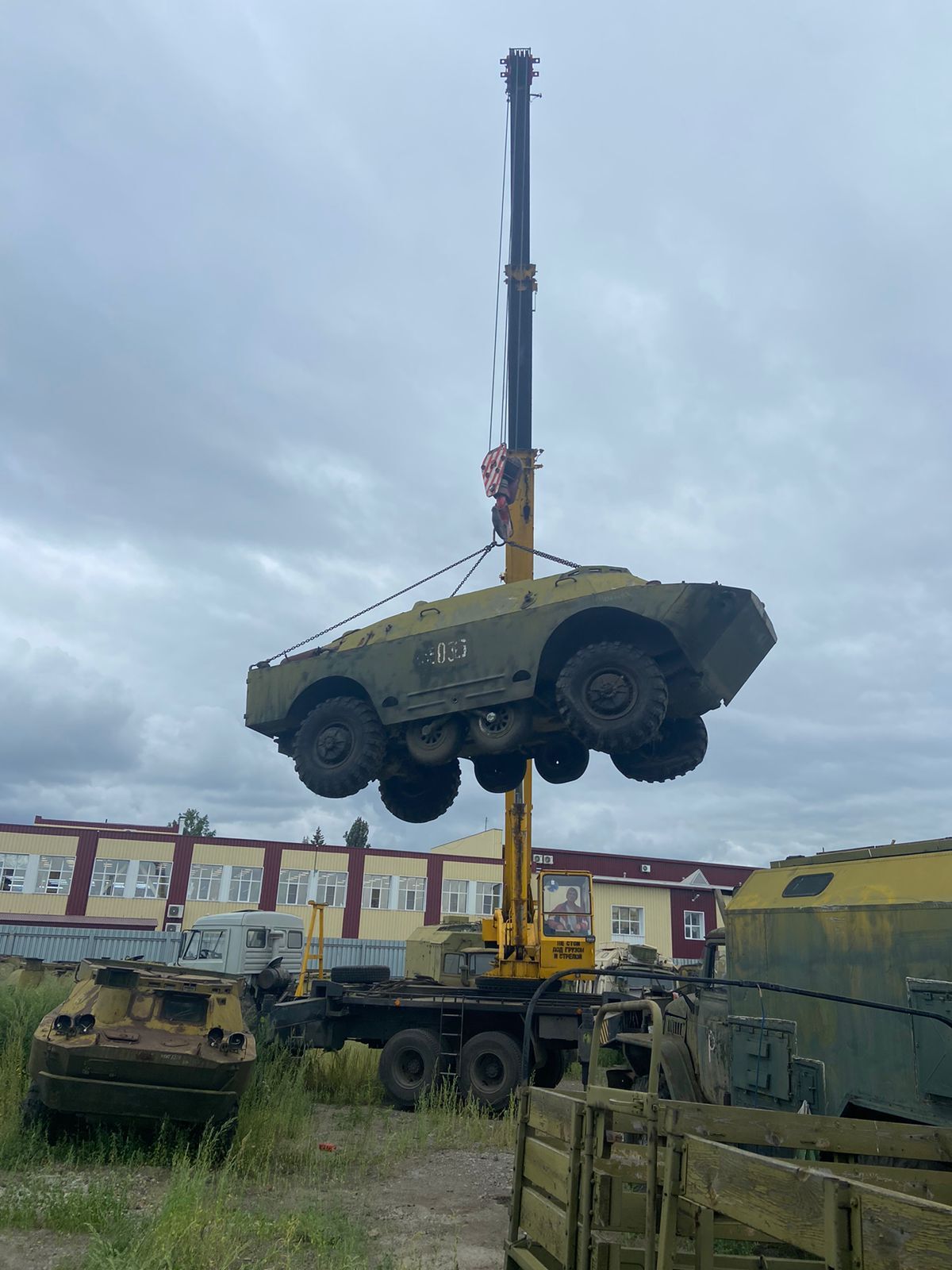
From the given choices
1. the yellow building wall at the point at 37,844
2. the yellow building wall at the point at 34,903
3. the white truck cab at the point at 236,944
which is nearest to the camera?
the white truck cab at the point at 236,944

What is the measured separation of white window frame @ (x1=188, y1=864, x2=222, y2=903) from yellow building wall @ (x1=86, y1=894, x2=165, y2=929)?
1.20m

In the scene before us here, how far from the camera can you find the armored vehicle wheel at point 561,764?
31.4ft

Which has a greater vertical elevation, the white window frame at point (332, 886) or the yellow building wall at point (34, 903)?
the white window frame at point (332, 886)

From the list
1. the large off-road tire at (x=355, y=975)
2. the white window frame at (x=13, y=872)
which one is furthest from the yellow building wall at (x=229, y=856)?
the large off-road tire at (x=355, y=975)

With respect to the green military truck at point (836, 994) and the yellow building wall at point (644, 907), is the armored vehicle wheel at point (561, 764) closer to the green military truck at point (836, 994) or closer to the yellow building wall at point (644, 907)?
the green military truck at point (836, 994)

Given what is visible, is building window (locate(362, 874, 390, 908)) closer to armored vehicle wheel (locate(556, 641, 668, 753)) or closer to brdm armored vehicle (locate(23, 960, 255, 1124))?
brdm armored vehicle (locate(23, 960, 255, 1124))

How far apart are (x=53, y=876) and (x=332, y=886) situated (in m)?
9.56

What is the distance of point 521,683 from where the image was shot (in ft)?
26.7

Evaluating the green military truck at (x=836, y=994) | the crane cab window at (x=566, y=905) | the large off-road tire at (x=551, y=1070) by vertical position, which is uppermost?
the crane cab window at (x=566, y=905)

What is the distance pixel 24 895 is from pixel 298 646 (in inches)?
1146

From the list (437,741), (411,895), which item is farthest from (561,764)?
(411,895)

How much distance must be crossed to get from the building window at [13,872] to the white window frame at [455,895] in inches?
574

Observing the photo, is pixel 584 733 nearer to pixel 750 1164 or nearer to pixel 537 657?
pixel 537 657

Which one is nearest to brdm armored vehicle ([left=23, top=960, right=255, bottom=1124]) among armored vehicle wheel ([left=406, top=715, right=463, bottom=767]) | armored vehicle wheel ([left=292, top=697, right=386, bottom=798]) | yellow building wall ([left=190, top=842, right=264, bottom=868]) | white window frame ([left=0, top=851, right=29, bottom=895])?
armored vehicle wheel ([left=292, top=697, right=386, bottom=798])
